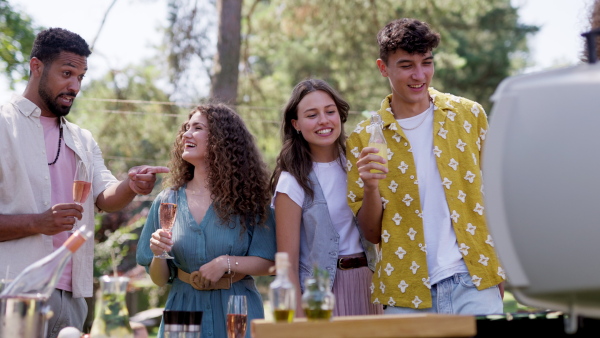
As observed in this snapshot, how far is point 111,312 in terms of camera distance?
2.29 meters

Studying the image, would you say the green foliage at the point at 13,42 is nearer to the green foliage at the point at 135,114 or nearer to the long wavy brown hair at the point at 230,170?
the green foliage at the point at 135,114

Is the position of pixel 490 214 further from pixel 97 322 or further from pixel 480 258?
pixel 480 258

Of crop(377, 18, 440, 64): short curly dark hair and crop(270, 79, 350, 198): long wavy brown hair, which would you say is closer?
crop(377, 18, 440, 64): short curly dark hair

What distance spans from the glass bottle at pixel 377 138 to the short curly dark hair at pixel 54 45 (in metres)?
1.84

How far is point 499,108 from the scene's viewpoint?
5.25 ft

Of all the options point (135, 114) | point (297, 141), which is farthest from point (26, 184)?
point (135, 114)

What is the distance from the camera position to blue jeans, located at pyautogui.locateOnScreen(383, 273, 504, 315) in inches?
120

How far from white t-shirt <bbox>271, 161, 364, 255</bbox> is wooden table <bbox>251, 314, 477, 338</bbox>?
5.45ft

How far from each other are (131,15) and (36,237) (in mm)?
11314

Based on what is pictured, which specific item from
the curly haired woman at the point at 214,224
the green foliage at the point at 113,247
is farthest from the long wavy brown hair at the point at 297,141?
the green foliage at the point at 113,247

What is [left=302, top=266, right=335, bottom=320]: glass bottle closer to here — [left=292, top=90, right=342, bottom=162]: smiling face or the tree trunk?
[left=292, top=90, right=342, bottom=162]: smiling face

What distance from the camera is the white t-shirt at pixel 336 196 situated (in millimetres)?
3443

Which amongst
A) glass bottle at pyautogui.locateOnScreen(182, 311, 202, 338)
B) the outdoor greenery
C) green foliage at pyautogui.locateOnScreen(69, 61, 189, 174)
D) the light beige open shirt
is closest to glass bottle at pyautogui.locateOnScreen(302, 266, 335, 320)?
glass bottle at pyautogui.locateOnScreen(182, 311, 202, 338)

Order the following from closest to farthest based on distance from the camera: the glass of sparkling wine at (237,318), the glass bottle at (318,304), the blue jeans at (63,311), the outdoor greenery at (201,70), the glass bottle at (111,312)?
the glass bottle at (318,304), the glass bottle at (111,312), the glass of sparkling wine at (237,318), the blue jeans at (63,311), the outdoor greenery at (201,70)
